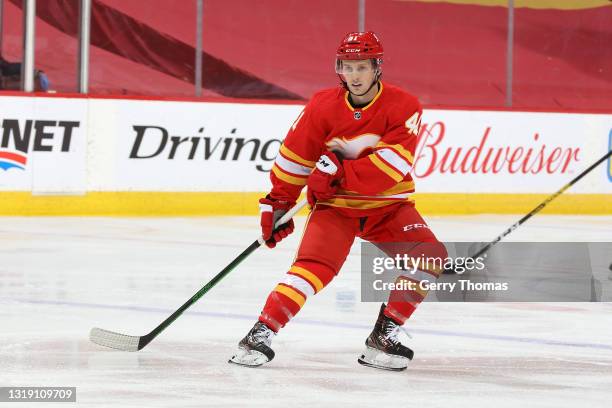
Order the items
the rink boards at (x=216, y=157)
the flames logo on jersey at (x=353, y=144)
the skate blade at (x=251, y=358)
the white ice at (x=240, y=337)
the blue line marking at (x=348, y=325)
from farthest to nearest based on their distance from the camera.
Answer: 1. the rink boards at (x=216, y=157)
2. the blue line marking at (x=348, y=325)
3. the flames logo on jersey at (x=353, y=144)
4. the skate blade at (x=251, y=358)
5. the white ice at (x=240, y=337)

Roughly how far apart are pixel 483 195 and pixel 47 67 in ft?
12.2

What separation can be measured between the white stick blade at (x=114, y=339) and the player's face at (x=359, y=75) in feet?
3.57

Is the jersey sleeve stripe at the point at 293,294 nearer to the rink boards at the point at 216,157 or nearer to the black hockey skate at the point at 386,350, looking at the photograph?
the black hockey skate at the point at 386,350

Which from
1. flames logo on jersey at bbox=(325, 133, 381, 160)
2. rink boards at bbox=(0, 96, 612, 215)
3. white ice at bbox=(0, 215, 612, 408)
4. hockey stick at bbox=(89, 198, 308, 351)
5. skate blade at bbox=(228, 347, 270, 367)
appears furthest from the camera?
rink boards at bbox=(0, 96, 612, 215)

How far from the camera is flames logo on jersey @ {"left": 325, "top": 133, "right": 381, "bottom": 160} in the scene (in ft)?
14.2

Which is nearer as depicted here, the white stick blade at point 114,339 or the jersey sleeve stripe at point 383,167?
the jersey sleeve stripe at point 383,167

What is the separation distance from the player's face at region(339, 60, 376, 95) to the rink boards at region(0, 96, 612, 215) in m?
6.15

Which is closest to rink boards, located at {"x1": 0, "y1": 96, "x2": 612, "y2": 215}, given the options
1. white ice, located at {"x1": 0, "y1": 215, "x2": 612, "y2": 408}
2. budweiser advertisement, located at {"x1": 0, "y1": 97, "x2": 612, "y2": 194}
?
budweiser advertisement, located at {"x1": 0, "y1": 97, "x2": 612, "y2": 194}

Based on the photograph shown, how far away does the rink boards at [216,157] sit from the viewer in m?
10.2

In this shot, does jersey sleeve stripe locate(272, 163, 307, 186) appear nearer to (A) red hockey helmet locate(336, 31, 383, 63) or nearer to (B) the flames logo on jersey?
(B) the flames logo on jersey

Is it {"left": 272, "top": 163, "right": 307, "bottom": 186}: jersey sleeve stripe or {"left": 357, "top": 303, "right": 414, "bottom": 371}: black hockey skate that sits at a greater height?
{"left": 272, "top": 163, "right": 307, "bottom": 186}: jersey sleeve stripe

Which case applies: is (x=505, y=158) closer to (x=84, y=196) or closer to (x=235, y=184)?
(x=235, y=184)

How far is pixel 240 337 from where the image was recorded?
4.88m

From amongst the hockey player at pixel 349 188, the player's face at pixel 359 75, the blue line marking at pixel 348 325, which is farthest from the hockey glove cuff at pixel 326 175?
the blue line marking at pixel 348 325
